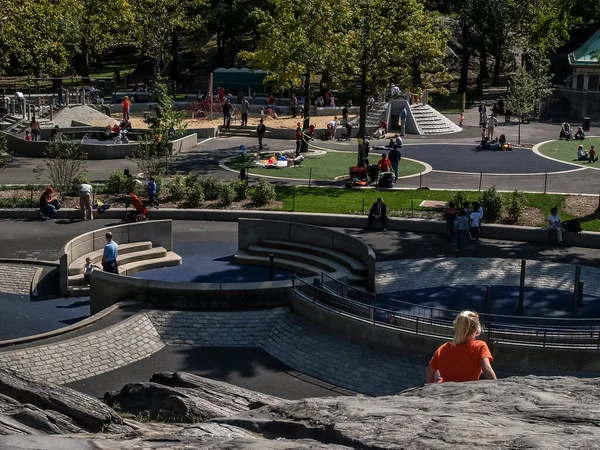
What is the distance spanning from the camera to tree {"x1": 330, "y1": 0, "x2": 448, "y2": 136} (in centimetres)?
4100

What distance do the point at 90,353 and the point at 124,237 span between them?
8.47 metres

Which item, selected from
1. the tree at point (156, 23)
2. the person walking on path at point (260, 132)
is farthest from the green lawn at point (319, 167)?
the tree at point (156, 23)

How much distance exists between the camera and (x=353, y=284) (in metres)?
25.9

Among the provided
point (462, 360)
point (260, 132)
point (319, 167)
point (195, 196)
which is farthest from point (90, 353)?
point (260, 132)

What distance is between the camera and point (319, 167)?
4447 centimetres

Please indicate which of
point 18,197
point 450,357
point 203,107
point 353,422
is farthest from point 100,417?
point 203,107

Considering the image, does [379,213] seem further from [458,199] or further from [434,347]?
[434,347]

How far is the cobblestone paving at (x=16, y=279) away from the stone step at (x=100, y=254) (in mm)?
1272

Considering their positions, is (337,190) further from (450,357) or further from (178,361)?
(450,357)

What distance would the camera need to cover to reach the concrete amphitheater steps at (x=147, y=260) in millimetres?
28234

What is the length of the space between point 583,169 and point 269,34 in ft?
59.9

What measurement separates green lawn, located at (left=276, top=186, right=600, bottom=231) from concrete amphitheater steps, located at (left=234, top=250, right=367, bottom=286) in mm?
5937

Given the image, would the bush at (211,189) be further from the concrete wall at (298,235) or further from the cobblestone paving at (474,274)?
the cobblestone paving at (474,274)

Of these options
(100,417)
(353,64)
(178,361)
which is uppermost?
(353,64)
